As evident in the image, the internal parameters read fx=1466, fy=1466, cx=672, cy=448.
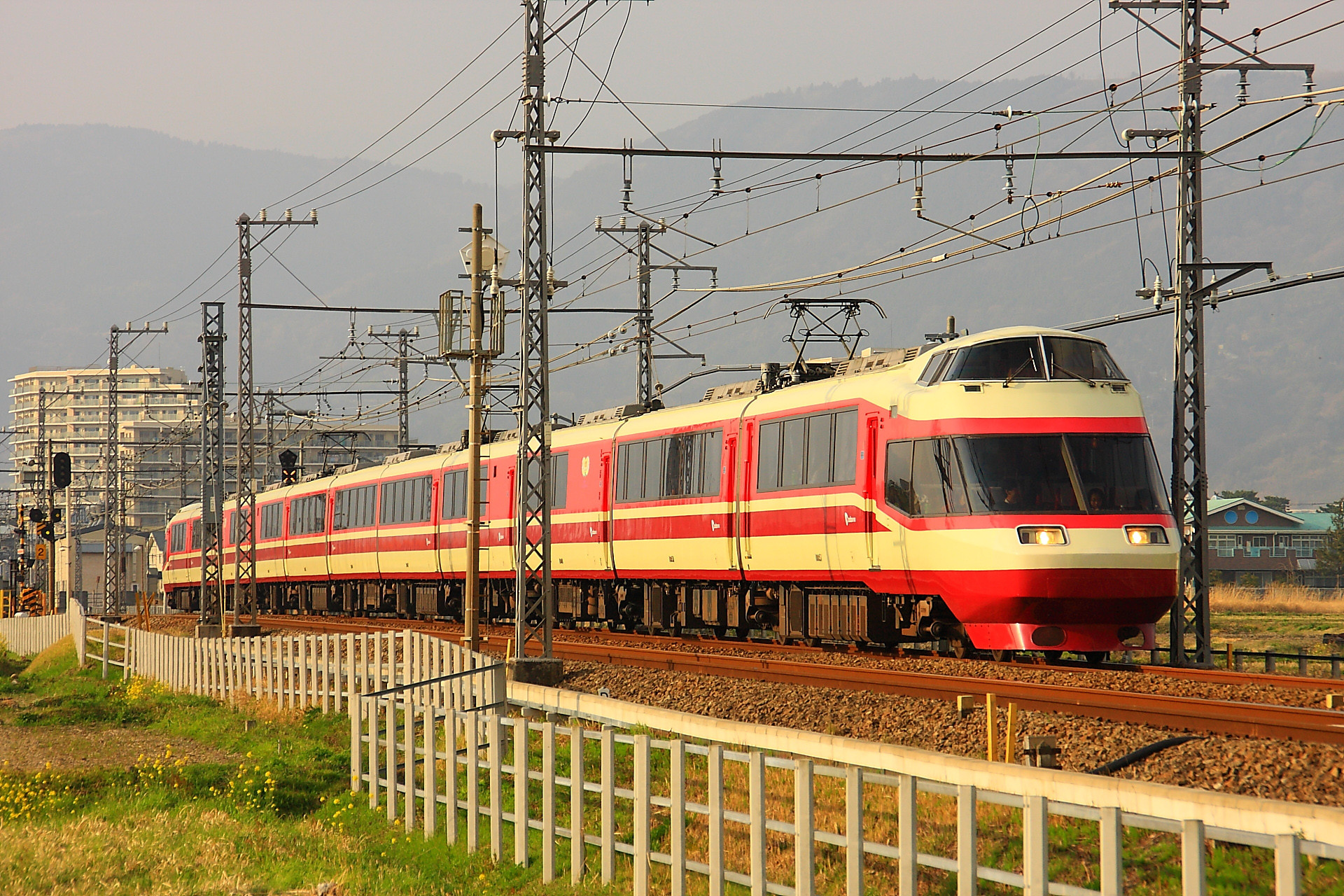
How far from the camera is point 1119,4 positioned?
23453 millimetres

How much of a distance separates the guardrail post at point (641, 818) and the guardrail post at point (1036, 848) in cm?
282

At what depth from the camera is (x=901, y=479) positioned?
58.9ft

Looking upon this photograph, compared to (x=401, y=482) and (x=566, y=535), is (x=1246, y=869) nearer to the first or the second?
(x=566, y=535)

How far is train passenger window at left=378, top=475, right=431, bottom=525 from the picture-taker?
114 ft

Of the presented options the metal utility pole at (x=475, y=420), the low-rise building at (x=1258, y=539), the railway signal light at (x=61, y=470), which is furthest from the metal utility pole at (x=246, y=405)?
the low-rise building at (x=1258, y=539)

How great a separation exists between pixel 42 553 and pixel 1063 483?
5250 centimetres

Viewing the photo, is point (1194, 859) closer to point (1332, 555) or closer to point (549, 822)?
point (549, 822)

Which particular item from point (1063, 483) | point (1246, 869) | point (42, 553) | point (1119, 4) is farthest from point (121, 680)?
point (42, 553)

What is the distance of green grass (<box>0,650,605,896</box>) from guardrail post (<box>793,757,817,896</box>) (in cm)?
247

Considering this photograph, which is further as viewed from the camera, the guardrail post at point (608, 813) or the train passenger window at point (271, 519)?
the train passenger window at point (271, 519)

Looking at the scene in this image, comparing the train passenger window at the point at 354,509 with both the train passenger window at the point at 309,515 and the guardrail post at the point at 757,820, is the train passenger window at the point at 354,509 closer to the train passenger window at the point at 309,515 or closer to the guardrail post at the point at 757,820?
the train passenger window at the point at 309,515

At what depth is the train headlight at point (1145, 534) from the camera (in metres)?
16.4

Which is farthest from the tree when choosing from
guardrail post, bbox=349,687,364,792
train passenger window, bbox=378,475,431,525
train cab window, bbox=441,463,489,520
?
guardrail post, bbox=349,687,364,792

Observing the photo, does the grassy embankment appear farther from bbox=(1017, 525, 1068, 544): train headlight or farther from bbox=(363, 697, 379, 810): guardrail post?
bbox=(1017, 525, 1068, 544): train headlight
